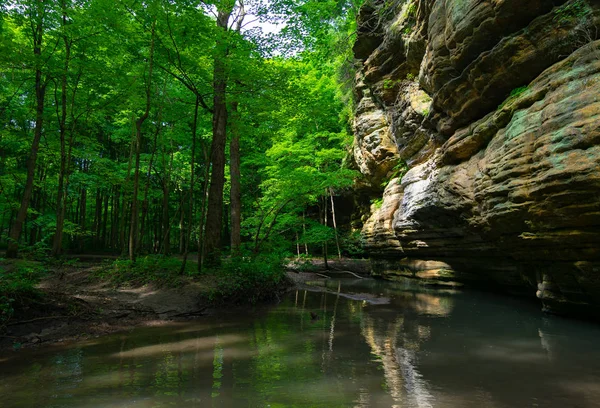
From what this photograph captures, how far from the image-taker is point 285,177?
637 inches

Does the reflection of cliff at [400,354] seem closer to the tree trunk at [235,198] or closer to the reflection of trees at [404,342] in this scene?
the reflection of trees at [404,342]

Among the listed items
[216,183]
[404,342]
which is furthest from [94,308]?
[404,342]

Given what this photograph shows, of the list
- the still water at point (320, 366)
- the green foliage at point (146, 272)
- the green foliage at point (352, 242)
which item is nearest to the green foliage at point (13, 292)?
the still water at point (320, 366)

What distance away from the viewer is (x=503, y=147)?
8523mm

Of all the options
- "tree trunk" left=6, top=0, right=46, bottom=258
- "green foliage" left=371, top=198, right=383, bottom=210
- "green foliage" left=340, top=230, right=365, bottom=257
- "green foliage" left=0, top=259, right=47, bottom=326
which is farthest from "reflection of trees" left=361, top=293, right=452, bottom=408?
"green foliage" left=340, top=230, right=365, bottom=257

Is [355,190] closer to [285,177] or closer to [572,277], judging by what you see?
[285,177]

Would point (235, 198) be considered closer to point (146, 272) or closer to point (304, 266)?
point (146, 272)

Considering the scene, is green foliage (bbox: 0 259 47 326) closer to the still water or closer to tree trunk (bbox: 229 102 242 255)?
the still water

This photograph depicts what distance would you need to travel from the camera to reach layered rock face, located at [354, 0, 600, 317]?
6820 mm

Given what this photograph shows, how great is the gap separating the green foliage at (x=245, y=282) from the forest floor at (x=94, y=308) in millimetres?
296

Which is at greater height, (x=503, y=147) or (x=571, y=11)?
(x=571, y=11)

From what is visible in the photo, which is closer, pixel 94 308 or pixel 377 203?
pixel 94 308

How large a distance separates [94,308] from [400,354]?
6.47 m

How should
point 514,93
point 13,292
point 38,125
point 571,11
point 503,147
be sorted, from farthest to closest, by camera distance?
point 38,125 < point 514,93 < point 503,147 < point 571,11 < point 13,292
